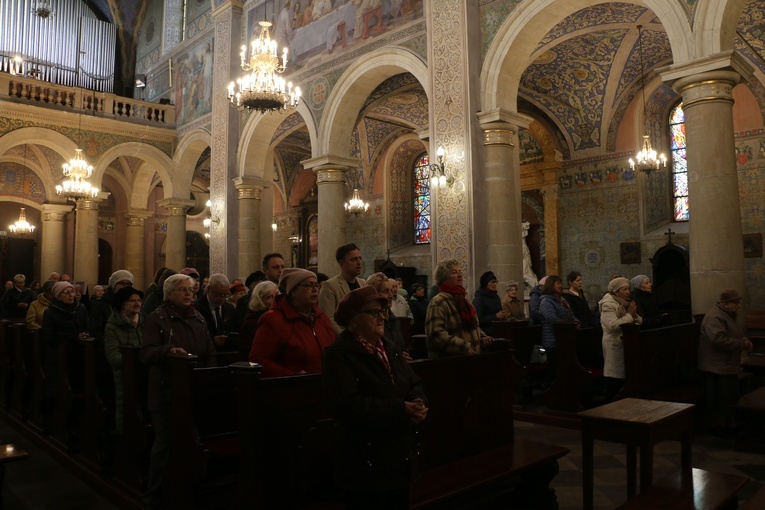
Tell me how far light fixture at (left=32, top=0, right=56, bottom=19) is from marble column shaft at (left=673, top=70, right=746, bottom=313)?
57.5ft

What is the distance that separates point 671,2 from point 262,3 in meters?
9.44

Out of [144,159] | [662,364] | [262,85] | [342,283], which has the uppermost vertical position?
[144,159]

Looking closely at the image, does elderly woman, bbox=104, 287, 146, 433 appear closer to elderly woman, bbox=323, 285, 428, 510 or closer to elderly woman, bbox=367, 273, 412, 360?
elderly woman, bbox=367, 273, 412, 360

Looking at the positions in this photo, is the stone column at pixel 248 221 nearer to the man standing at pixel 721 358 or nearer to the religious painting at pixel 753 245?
the religious painting at pixel 753 245

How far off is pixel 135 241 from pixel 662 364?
16940 millimetres

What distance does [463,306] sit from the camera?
4.29 metres

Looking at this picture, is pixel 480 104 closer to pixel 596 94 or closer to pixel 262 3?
pixel 596 94

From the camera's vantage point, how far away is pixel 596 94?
511 inches

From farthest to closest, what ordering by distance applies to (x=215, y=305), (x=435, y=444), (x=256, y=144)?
(x=256, y=144), (x=215, y=305), (x=435, y=444)

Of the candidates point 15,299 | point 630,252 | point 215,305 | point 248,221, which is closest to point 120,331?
point 215,305

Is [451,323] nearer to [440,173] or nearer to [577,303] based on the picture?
[577,303]

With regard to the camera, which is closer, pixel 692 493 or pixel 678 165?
pixel 692 493

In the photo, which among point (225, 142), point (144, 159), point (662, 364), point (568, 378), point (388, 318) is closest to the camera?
point (388, 318)

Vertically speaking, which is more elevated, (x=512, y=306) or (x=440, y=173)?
(x=440, y=173)
